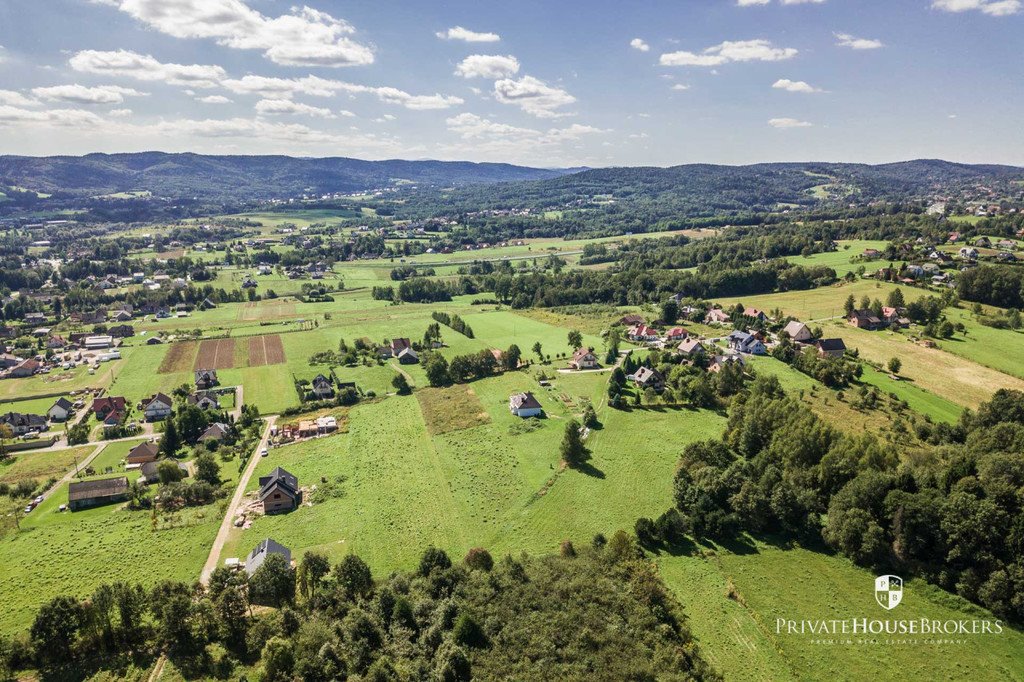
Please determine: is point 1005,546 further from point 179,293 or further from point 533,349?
point 179,293

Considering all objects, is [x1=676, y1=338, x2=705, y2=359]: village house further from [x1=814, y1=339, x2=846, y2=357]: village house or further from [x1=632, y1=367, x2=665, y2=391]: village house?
[x1=814, y1=339, x2=846, y2=357]: village house

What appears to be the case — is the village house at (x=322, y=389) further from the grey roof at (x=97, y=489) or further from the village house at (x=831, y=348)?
the village house at (x=831, y=348)

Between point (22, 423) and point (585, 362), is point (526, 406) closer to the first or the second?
point (585, 362)

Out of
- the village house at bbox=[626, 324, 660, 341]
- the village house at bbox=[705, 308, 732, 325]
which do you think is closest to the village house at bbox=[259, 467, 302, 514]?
the village house at bbox=[626, 324, 660, 341]

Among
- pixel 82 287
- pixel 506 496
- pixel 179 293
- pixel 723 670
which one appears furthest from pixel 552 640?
pixel 82 287

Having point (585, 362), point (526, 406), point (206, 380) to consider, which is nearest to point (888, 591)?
point (526, 406)

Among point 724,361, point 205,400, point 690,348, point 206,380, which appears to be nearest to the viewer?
point 205,400

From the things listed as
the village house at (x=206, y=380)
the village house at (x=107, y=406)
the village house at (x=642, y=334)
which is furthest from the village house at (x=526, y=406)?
the village house at (x=107, y=406)
